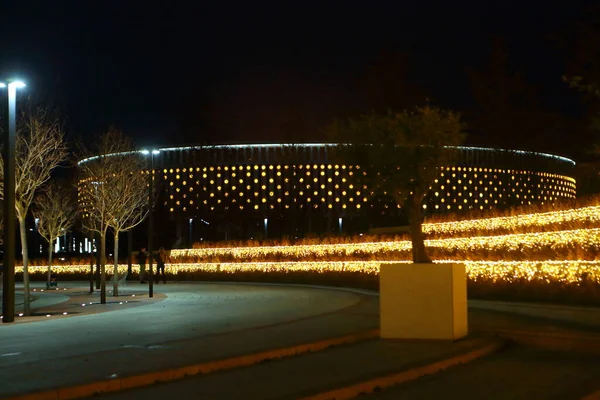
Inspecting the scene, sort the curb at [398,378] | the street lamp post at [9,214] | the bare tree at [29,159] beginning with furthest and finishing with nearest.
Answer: the bare tree at [29,159] → the street lamp post at [9,214] → the curb at [398,378]

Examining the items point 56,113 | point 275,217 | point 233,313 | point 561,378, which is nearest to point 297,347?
point 561,378

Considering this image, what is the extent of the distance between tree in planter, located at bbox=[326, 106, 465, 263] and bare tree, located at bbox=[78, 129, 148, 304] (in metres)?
9.39

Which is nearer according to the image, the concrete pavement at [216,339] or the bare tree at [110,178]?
the concrete pavement at [216,339]

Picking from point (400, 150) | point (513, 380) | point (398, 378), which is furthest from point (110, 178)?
point (513, 380)

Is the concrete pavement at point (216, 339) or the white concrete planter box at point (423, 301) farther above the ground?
the white concrete planter box at point (423, 301)

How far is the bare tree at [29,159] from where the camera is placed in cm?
2117

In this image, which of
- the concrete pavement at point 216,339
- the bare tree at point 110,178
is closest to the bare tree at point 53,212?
the bare tree at point 110,178

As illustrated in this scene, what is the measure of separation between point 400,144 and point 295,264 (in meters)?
16.6

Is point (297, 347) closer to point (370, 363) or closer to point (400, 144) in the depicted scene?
point (370, 363)

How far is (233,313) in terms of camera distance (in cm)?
2073

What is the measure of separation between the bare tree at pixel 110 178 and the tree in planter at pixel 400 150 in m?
9.39

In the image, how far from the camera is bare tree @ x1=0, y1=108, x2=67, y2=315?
21172 millimetres

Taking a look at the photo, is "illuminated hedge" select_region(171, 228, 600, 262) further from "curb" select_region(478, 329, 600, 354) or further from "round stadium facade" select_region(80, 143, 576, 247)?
"round stadium facade" select_region(80, 143, 576, 247)

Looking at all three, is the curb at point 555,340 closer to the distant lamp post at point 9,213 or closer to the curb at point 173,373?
the curb at point 173,373
